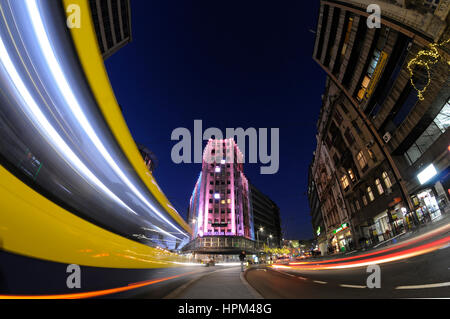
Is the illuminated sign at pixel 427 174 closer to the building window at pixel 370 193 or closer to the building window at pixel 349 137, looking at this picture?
the building window at pixel 370 193

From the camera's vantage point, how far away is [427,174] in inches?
570

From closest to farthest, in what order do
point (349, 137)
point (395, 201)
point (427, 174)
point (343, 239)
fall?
1. point (427, 174)
2. point (395, 201)
3. point (349, 137)
4. point (343, 239)

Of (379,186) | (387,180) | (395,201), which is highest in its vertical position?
(387,180)

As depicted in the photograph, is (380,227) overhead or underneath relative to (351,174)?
underneath

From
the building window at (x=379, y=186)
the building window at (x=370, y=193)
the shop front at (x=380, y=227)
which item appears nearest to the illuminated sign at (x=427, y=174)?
the building window at (x=379, y=186)

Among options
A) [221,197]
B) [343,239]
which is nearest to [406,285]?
[343,239]

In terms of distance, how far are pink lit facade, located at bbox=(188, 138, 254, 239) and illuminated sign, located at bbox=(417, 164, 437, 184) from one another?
187 ft

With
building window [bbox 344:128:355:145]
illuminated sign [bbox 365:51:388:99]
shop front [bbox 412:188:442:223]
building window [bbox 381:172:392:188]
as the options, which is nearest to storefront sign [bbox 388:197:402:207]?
shop front [bbox 412:188:442:223]

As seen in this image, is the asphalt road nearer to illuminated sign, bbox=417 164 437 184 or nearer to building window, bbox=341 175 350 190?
illuminated sign, bbox=417 164 437 184

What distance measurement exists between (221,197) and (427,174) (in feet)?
207

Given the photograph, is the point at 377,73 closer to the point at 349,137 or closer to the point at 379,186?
the point at 349,137

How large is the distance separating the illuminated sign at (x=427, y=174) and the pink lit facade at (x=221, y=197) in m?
57.0
